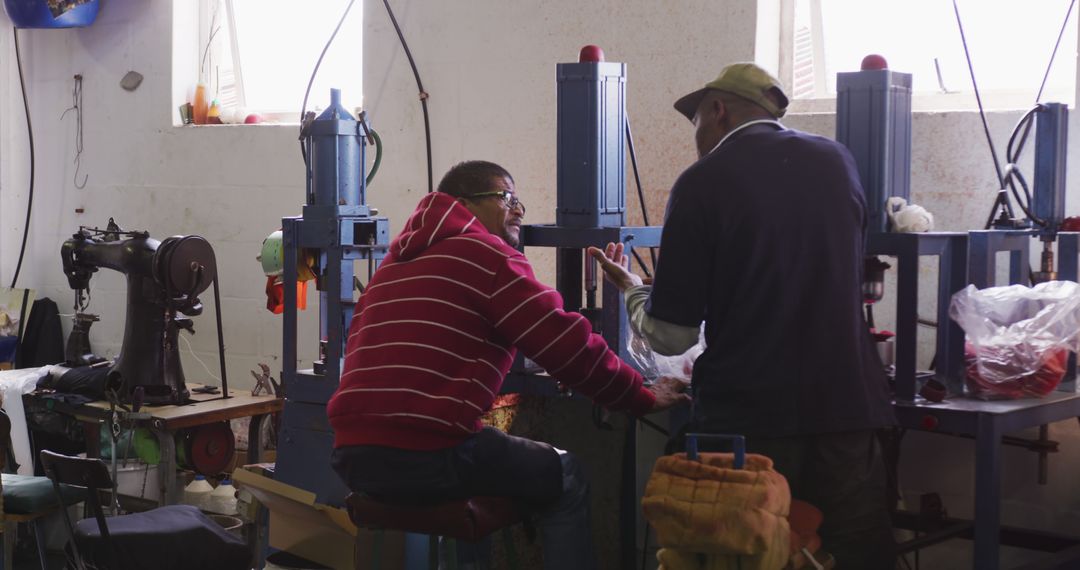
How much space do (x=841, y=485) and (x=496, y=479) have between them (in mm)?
689

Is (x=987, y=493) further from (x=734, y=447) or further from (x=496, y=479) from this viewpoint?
(x=496, y=479)

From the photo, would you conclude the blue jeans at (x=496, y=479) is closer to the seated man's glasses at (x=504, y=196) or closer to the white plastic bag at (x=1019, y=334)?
the seated man's glasses at (x=504, y=196)

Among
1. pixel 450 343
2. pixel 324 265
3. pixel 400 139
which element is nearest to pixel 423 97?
pixel 400 139

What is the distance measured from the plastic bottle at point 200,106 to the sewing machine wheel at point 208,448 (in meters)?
1.53

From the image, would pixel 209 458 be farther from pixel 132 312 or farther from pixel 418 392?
pixel 418 392

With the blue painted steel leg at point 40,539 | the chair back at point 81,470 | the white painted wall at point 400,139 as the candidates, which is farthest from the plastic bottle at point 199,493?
the chair back at point 81,470

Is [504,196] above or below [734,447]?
above

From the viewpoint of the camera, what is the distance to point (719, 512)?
1940 millimetres

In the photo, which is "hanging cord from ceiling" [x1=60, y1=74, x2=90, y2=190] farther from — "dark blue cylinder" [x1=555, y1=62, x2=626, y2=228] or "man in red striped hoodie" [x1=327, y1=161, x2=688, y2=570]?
"man in red striped hoodie" [x1=327, y1=161, x2=688, y2=570]

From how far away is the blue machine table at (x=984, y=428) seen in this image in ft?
8.25

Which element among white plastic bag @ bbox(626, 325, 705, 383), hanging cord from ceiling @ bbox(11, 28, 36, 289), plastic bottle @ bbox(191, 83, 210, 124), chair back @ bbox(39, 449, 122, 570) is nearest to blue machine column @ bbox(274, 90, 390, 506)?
chair back @ bbox(39, 449, 122, 570)

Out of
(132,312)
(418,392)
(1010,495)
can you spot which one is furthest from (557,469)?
(132,312)

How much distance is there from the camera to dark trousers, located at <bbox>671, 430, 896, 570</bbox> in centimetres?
227

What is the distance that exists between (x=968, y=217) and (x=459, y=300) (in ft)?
5.43
